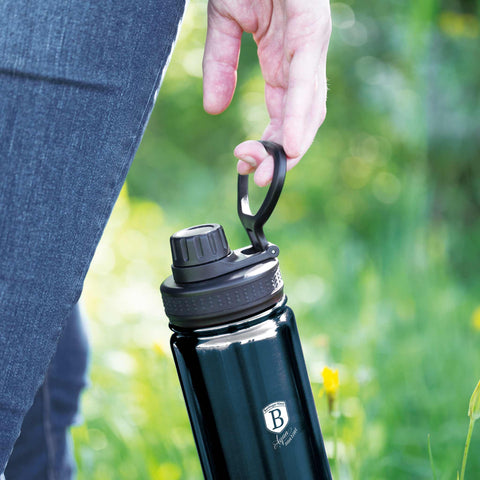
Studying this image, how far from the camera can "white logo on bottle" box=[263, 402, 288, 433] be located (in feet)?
2.59

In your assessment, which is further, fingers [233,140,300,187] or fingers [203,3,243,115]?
fingers [203,3,243,115]

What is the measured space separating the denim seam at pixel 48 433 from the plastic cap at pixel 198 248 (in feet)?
1.70

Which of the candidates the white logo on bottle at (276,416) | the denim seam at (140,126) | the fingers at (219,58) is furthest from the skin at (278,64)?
the white logo on bottle at (276,416)

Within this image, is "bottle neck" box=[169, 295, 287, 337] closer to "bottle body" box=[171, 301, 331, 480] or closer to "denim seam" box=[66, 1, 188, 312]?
"bottle body" box=[171, 301, 331, 480]

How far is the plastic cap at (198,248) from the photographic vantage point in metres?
0.77

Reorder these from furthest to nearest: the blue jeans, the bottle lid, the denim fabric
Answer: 1. the denim fabric
2. the bottle lid
3. the blue jeans

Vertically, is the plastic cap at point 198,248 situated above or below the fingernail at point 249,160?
below

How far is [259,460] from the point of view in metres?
0.80

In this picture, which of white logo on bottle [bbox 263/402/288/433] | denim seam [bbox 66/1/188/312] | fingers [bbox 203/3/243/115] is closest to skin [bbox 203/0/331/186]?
fingers [bbox 203/3/243/115]

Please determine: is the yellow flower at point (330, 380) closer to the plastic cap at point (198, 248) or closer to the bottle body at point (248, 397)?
the bottle body at point (248, 397)

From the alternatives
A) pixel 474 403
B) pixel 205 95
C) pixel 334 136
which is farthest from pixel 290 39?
pixel 334 136

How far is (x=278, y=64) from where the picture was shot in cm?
96

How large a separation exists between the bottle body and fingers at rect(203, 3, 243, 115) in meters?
0.35

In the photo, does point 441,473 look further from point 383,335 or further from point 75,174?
point 75,174
